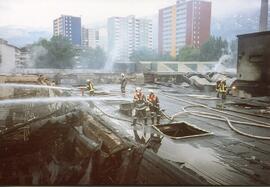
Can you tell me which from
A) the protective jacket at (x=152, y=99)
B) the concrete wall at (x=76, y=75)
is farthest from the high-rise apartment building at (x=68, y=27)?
the protective jacket at (x=152, y=99)

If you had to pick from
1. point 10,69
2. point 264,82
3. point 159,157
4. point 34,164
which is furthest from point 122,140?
point 264,82

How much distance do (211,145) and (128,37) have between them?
220 centimetres

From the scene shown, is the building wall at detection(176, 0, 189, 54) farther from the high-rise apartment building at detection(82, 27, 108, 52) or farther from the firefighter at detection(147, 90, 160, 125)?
the high-rise apartment building at detection(82, 27, 108, 52)

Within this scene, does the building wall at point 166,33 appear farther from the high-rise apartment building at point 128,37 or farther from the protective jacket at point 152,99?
the protective jacket at point 152,99

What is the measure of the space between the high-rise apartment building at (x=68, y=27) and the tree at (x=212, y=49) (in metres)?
2.10

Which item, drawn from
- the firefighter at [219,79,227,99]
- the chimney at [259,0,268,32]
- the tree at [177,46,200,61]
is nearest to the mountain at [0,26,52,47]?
the tree at [177,46,200,61]

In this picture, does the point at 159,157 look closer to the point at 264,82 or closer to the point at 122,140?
the point at 122,140

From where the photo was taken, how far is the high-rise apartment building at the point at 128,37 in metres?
4.31

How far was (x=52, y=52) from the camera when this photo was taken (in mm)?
4293

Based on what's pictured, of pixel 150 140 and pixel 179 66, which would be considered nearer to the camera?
pixel 150 140

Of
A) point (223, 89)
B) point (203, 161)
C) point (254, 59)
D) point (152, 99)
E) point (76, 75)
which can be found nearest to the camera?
point (203, 161)

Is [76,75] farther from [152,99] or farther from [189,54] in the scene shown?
[189,54]

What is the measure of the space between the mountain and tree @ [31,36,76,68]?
99 millimetres

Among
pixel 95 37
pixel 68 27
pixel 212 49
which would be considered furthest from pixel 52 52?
pixel 212 49
